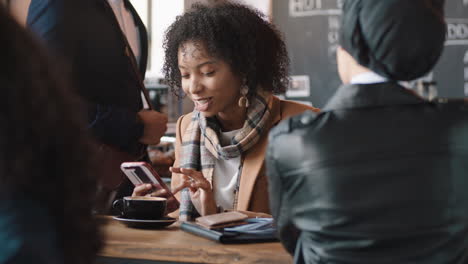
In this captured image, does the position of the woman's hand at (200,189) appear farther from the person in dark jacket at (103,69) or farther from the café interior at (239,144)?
A: the person in dark jacket at (103,69)

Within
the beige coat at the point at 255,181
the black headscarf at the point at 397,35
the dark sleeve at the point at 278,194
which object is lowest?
the beige coat at the point at 255,181

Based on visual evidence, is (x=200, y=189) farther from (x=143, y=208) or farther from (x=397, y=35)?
(x=397, y=35)

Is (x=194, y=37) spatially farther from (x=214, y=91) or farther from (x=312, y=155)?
(x=312, y=155)

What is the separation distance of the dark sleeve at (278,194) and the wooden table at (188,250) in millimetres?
88

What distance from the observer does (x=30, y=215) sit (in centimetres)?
Answer: 52

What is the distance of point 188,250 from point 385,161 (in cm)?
51

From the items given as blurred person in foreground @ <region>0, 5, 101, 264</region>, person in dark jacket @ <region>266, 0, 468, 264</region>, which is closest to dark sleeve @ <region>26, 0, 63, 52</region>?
person in dark jacket @ <region>266, 0, 468, 264</region>

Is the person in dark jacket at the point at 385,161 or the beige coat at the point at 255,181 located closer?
the person in dark jacket at the point at 385,161

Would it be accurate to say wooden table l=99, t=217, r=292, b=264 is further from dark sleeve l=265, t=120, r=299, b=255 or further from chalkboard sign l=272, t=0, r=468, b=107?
chalkboard sign l=272, t=0, r=468, b=107

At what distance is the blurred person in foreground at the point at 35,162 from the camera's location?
1.70 ft

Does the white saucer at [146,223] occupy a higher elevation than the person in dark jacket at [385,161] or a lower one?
lower

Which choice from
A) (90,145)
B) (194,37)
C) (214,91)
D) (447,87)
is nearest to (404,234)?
(90,145)

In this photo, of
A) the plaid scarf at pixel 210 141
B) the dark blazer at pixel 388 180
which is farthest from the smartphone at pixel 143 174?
the dark blazer at pixel 388 180

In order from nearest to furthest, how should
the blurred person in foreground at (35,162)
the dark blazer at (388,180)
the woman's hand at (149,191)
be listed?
the blurred person in foreground at (35,162) → the dark blazer at (388,180) → the woman's hand at (149,191)
